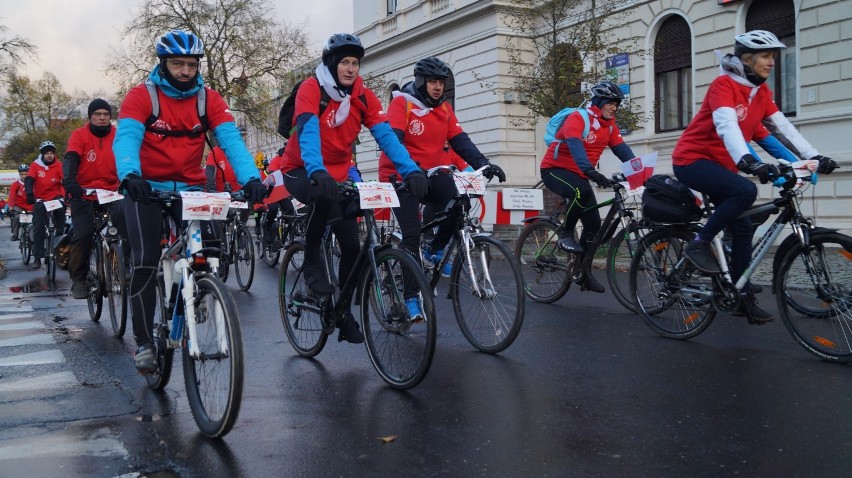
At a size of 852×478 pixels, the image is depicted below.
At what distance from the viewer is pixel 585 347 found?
616 centimetres

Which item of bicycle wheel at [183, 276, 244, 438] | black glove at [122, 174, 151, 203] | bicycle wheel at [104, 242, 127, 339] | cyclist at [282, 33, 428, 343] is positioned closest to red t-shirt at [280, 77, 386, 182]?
cyclist at [282, 33, 428, 343]

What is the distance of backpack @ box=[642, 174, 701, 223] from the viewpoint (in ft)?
20.5

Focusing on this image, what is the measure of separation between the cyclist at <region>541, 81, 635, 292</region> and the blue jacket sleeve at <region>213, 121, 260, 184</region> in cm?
369

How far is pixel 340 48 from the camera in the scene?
534 centimetres

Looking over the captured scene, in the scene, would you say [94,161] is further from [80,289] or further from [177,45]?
[177,45]

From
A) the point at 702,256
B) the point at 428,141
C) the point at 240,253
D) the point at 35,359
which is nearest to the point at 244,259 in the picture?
the point at 240,253

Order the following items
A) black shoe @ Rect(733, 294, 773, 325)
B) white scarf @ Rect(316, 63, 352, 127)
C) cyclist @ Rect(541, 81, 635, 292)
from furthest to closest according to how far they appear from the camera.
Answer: cyclist @ Rect(541, 81, 635, 292) < black shoe @ Rect(733, 294, 773, 325) < white scarf @ Rect(316, 63, 352, 127)

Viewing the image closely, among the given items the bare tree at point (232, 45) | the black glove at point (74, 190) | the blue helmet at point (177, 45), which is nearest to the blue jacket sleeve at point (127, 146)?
the blue helmet at point (177, 45)

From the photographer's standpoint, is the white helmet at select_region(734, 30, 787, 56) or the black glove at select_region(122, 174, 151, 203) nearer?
the black glove at select_region(122, 174, 151, 203)

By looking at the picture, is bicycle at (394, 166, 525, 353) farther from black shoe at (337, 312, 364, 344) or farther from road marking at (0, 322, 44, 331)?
road marking at (0, 322, 44, 331)

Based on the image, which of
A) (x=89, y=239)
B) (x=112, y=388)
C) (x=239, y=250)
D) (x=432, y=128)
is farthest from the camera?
(x=239, y=250)

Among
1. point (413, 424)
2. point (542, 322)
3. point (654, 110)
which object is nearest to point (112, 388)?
point (413, 424)

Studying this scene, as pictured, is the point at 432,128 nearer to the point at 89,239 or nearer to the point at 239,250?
the point at 89,239

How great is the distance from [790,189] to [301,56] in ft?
118
